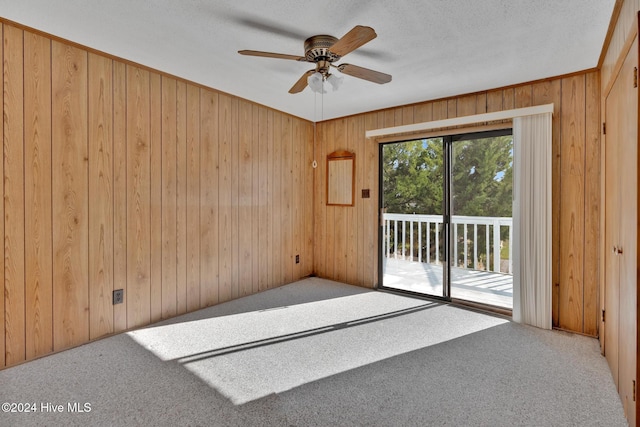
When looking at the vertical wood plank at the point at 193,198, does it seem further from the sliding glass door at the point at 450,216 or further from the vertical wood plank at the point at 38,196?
the sliding glass door at the point at 450,216

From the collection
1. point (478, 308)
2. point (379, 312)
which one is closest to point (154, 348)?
point (379, 312)

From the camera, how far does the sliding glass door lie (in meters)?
3.52

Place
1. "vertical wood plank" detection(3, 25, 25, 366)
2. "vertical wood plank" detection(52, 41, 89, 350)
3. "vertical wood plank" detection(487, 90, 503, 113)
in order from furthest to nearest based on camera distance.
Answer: "vertical wood plank" detection(487, 90, 503, 113), "vertical wood plank" detection(52, 41, 89, 350), "vertical wood plank" detection(3, 25, 25, 366)

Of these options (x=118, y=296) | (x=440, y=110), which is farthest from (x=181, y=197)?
(x=440, y=110)

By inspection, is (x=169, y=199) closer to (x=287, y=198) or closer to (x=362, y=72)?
(x=287, y=198)

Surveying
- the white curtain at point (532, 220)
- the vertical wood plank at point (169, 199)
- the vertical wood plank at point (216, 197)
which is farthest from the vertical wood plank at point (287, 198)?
the white curtain at point (532, 220)

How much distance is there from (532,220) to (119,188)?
3678 mm

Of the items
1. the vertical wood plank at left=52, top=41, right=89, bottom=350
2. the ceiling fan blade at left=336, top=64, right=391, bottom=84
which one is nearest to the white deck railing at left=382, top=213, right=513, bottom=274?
the ceiling fan blade at left=336, top=64, right=391, bottom=84

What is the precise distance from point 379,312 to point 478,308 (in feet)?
3.56

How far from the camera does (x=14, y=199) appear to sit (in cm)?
221

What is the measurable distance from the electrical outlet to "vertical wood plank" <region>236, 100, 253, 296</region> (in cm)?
129

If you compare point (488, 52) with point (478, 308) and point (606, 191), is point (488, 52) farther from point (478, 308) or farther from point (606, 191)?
point (478, 308)

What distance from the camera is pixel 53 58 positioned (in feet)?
7.80

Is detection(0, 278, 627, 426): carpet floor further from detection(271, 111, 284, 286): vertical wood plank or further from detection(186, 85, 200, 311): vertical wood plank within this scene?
detection(271, 111, 284, 286): vertical wood plank
